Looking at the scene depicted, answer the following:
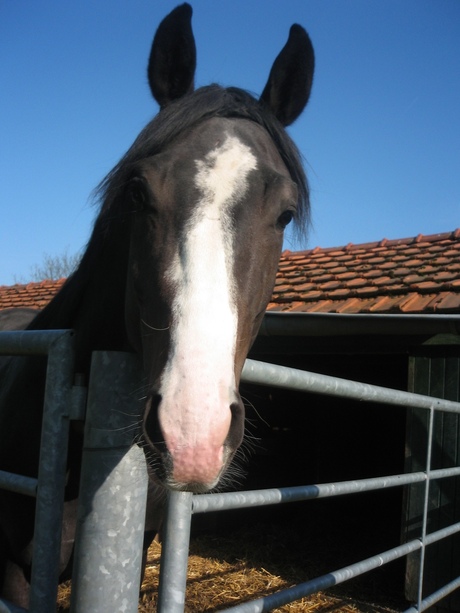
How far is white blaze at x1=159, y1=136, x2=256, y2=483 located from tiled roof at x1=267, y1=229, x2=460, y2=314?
408cm

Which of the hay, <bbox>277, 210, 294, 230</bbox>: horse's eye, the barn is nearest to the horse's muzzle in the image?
<bbox>277, 210, 294, 230</bbox>: horse's eye

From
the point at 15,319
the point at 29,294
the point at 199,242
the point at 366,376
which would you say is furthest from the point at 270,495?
the point at 29,294

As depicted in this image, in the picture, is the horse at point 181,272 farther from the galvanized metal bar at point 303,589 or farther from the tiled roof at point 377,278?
the tiled roof at point 377,278

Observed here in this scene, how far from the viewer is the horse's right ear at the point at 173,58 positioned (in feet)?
6.96

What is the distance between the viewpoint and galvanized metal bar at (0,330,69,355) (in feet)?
3.82

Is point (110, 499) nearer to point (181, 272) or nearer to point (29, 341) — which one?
point (29, 341)

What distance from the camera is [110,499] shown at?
1.02 metres

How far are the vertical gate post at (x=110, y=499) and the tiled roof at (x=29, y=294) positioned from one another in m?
10.8

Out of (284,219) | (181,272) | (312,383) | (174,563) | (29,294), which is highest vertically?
(29,294)

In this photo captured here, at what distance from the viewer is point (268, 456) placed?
27.8 ft

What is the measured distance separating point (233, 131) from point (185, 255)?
64 centimetres

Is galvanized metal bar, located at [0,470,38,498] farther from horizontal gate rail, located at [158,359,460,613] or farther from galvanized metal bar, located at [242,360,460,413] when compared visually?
galvanized metal bar, located at [242,360,460,413]

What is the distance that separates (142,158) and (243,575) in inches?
207

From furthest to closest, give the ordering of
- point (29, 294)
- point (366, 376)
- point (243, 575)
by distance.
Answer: point (29, 294) < point (366, 376) < point (243, 575)
